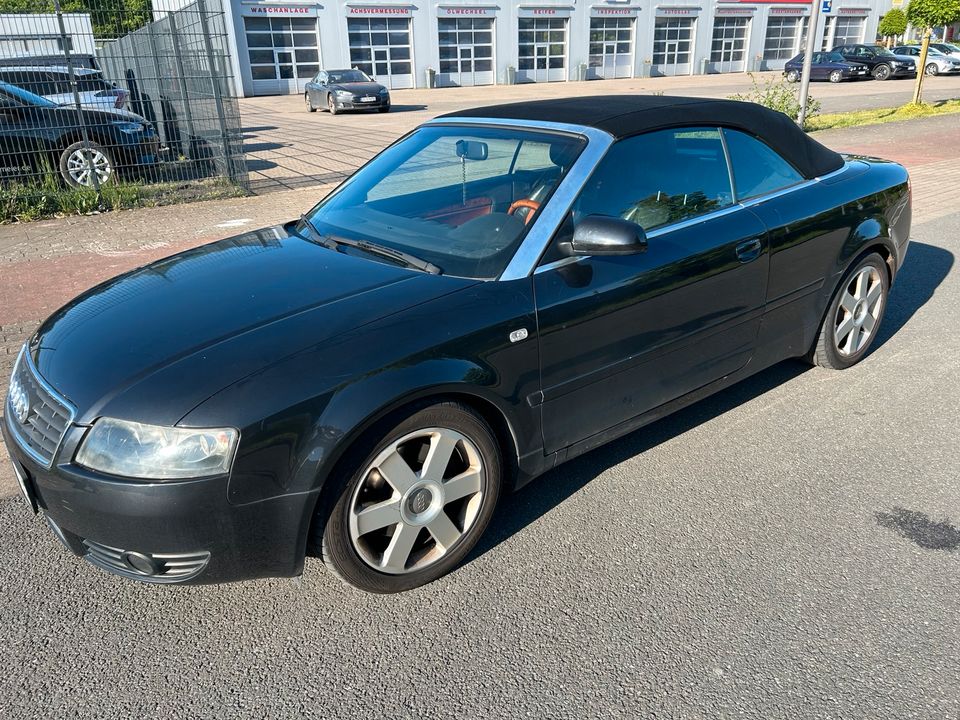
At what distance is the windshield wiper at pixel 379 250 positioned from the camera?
118 inches

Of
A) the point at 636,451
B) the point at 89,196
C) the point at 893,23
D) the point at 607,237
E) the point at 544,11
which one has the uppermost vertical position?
the point at 544,11

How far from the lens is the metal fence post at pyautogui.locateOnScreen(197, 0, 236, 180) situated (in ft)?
32.5

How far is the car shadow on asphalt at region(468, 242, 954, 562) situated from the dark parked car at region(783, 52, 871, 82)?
3335cm

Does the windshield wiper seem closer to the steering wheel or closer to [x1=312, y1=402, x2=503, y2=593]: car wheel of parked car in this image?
the steering wheel

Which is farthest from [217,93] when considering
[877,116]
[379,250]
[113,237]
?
[877,116]

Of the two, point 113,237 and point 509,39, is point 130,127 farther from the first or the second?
point 509,39

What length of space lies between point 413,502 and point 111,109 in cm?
919

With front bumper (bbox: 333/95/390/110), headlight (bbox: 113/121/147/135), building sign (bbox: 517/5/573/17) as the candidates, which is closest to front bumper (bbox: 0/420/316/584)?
headlight (bbox: 113/121/147/135)

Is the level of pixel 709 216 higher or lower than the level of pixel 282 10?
lower

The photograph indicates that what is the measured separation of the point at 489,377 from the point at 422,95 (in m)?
34.6

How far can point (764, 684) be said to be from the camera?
2348 mm

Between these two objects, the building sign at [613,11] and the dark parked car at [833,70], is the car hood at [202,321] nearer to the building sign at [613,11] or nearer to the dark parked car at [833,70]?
the dark parked car at [833,70]

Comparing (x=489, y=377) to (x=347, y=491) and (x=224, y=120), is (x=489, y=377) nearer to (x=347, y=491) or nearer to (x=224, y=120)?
(x=347, y=491)

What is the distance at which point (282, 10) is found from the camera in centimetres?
3606
